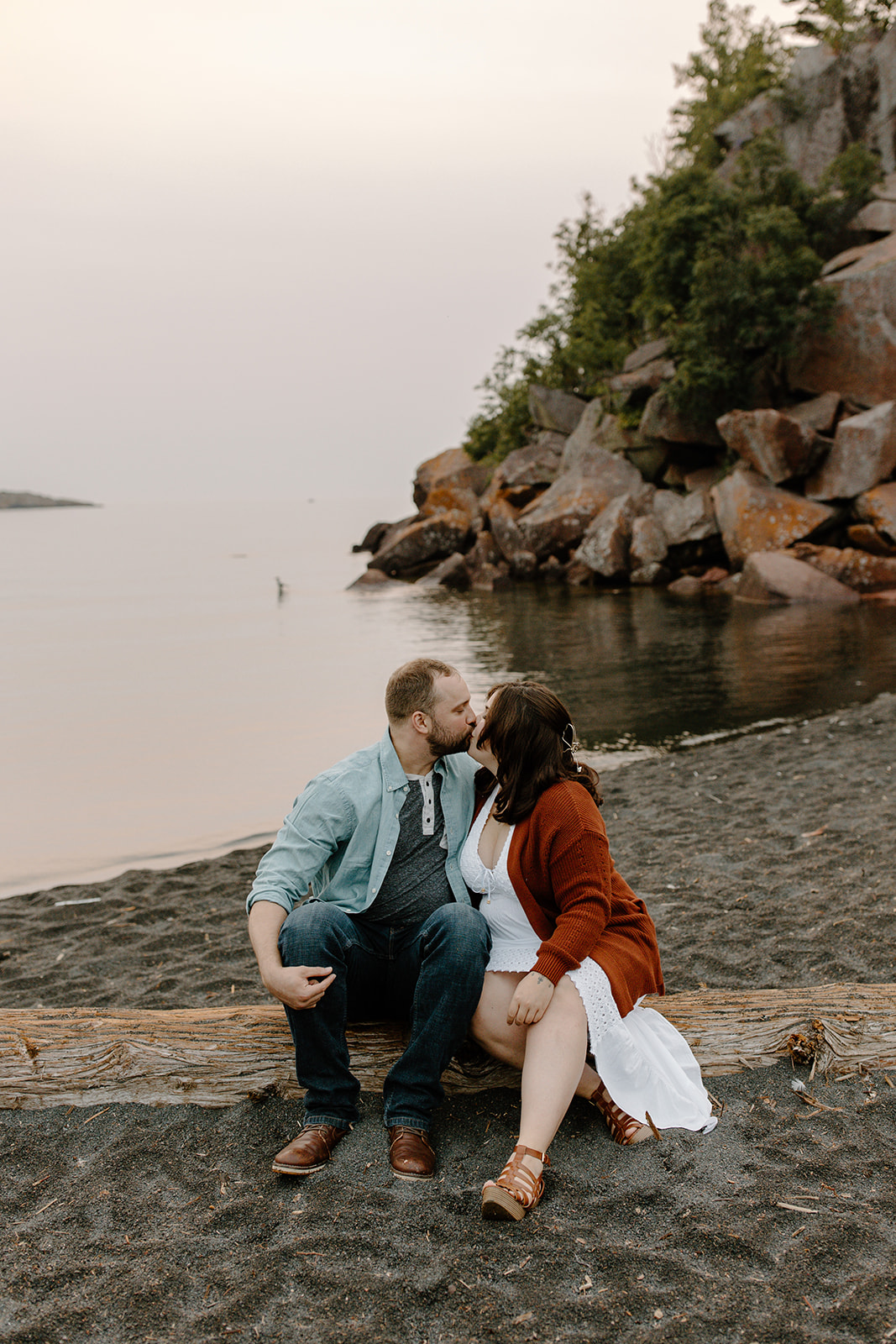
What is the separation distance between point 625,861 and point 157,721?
10.2 meters

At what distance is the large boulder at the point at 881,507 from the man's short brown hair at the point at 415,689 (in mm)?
23886

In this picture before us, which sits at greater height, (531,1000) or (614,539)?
(614,539)

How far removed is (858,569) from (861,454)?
3.32 meters

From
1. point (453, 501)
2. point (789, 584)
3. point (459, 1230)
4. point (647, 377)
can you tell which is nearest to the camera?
point (459, 1230)

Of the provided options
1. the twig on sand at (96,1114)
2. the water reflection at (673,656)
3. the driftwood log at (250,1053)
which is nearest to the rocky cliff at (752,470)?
the water reflection at (673,656)

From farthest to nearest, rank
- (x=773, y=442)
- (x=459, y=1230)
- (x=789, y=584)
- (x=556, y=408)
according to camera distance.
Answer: (x=556, y=408), (x=773, y=442), (x=789, y=584), (x=459, y=1230)

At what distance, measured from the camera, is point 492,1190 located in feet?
8.52

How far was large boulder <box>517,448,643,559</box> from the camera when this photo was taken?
32.2m

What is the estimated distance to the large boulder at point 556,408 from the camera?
38719 mm

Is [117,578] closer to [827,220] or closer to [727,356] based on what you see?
[727,356]

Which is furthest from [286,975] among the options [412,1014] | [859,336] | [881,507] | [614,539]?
[859,336]

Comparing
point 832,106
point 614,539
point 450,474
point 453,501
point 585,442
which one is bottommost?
point 614,539

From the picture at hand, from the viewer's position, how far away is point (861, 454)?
25.1 metres

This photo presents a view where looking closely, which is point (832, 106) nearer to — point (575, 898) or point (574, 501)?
point (574, 501)
